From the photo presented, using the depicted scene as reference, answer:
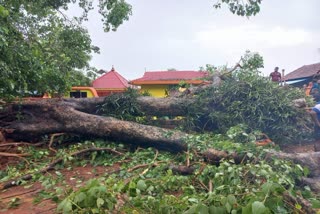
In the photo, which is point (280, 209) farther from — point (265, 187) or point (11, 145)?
point (11, 145)

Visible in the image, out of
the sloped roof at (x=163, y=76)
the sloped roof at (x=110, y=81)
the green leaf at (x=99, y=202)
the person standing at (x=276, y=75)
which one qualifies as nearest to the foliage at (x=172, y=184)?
the green leaf at (x=99, y=202)

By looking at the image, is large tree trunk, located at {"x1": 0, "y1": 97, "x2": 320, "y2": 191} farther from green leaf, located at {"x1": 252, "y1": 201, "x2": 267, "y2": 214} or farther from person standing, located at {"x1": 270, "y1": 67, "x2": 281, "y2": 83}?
person standing, located at {"x1": 270, "y1": 67, "x2": 281, "y2": 83}

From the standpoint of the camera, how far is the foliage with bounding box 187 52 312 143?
5.18m

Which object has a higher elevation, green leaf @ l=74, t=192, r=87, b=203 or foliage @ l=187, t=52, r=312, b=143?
foliage @ l=187, t=52, r=312, b=143

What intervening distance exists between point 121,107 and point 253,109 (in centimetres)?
221

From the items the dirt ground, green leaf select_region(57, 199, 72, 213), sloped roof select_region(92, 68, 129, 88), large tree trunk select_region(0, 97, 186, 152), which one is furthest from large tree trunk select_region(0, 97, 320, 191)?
sloped roof select_region(92, 68, 129, 88)

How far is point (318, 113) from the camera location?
5.38 metres

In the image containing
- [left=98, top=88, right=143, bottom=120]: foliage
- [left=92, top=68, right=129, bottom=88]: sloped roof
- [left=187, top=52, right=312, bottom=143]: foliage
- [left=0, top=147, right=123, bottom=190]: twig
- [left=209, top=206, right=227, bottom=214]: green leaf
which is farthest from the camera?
[left=92, top=68, right=129, bottom=88]: sloped roof

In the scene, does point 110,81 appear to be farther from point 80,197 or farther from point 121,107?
point 80,197

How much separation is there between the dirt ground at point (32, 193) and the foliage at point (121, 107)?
4.98 feet

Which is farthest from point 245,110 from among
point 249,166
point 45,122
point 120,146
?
point 45,122

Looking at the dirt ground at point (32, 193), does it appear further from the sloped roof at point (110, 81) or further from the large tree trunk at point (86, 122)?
the sloped roof at point (110, 81)

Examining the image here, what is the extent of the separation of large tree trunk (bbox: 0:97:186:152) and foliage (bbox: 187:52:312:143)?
18.5 inches

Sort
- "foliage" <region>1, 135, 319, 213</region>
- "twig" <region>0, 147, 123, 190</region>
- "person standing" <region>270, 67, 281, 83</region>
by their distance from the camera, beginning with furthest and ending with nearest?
1. "person standing" <region>270, 67, 281, 83</region>
2. "twig" <region>0, 147, 123, 190</region>
3. "foliage" <region>1, 135, 319, 213</region>
